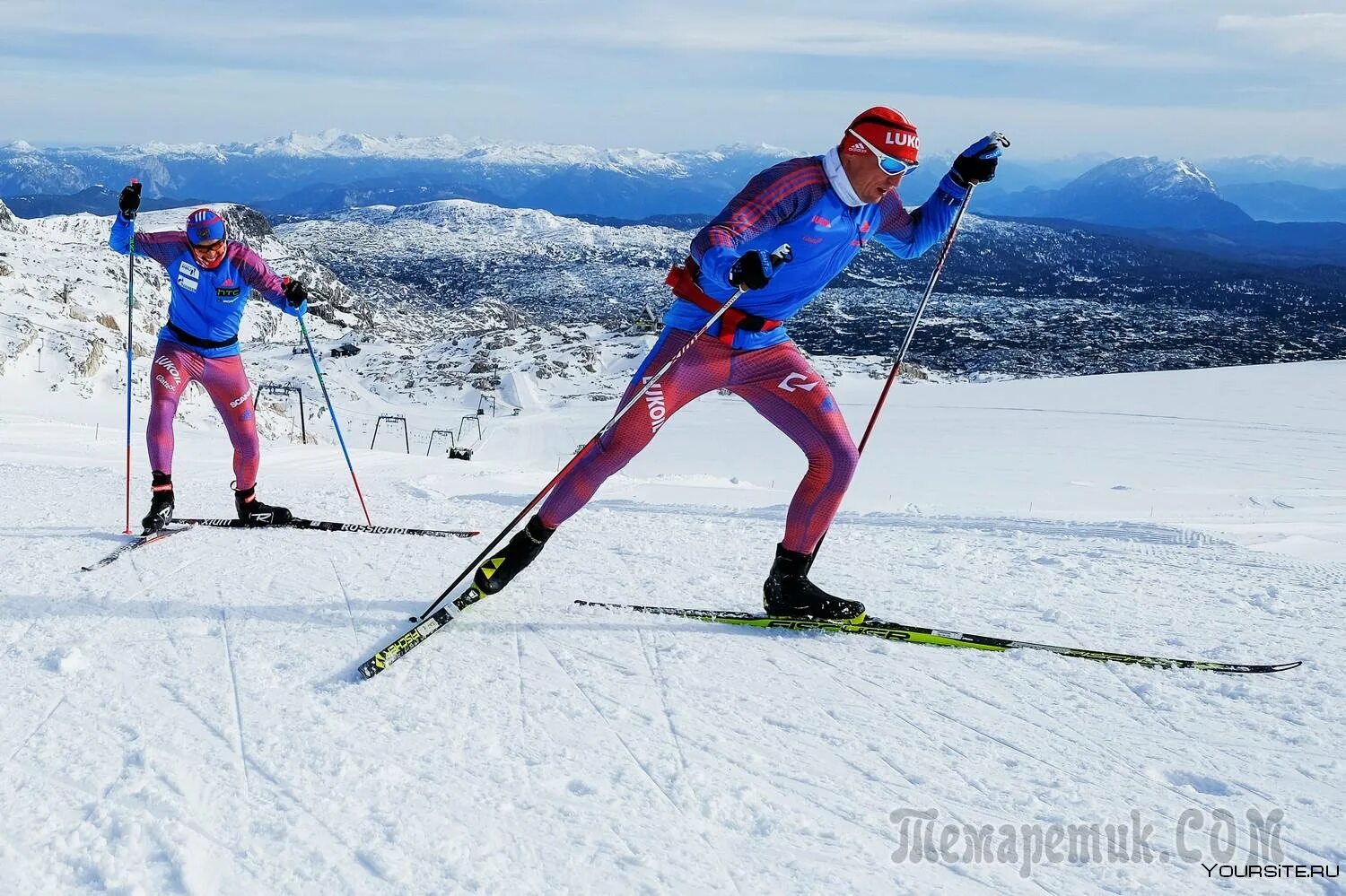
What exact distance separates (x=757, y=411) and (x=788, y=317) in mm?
534

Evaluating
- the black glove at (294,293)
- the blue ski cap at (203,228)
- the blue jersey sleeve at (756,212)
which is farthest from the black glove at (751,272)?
the blue ski cap at (203,228)

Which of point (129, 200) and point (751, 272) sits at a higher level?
point (129, 200)

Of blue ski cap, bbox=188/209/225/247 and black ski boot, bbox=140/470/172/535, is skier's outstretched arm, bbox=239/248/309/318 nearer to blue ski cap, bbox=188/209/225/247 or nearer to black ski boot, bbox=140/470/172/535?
blue ski cap, bbox=188/209/225/247

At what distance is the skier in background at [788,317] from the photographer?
13.7 feet

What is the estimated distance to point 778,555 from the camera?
4723mm

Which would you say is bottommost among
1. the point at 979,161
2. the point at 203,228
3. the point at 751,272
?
the point at 751,272

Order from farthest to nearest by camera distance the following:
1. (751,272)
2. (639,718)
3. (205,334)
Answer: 1. (205,334)
2. (751,272)
3. (639,718)

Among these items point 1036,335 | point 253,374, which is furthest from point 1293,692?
point 1036,335

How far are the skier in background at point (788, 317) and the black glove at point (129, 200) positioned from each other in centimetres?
467

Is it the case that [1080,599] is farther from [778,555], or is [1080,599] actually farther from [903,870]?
[903,870]

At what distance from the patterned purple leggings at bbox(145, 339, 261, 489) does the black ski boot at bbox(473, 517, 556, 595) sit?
10.2 ft

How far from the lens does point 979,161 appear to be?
4.64 metres

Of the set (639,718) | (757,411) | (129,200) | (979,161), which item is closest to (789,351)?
(757,411)

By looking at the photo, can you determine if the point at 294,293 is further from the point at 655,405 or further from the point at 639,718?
the point at 639,718
